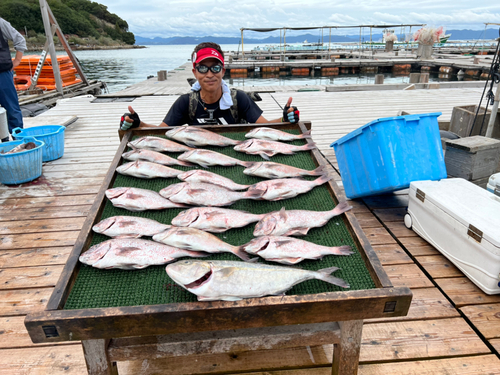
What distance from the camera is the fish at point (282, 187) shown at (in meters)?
2.06

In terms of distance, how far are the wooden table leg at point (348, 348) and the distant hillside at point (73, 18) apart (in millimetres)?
55150

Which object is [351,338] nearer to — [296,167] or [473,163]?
[296,167]

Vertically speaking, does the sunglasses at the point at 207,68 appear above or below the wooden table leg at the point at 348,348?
above

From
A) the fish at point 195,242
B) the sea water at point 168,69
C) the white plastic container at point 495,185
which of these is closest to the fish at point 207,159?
the fish at point 195,242

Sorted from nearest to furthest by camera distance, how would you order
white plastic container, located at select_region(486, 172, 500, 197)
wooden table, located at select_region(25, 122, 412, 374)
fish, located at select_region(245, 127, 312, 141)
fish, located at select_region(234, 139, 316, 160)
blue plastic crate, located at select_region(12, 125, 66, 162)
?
1. wooden table, located at select_region(25, 122, 412, 374)
2. fish, located at select_region(234, 139, 316, 160)
3. fish, located at select_region(245, 127, 312, 141)
4. white plastic container, located at select_region(486, 172, 500, 197)
5. blue plastic crate, located at select_region(12, 125, 66, 162)

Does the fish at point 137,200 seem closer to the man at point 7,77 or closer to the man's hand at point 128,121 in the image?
the man's hand at point 128,121

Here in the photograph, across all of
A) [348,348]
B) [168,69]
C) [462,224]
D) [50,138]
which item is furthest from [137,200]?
[168,69]

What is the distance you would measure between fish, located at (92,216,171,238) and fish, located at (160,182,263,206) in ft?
0.85

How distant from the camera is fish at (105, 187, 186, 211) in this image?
196cm

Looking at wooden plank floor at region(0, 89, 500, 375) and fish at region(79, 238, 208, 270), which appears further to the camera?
wooden plank floor at region(0, 89, 500, 375)

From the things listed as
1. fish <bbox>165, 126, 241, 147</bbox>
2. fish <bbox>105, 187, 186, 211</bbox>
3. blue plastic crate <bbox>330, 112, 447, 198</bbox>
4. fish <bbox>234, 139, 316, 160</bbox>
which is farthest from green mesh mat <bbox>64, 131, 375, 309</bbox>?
blue plastic crate <bbox>330, 112, 447, 198</bbox>

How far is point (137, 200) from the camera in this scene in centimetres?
197

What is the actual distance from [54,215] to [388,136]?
3619 millimetres

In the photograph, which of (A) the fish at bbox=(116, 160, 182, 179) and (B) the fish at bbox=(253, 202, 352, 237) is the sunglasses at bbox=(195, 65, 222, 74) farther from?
(B) the fish at bbox=(253, 202, 352, 237)
